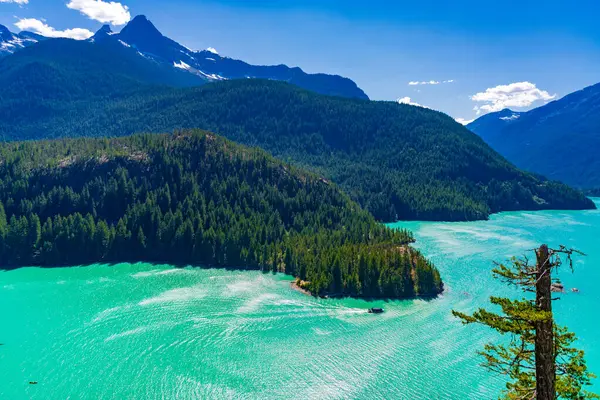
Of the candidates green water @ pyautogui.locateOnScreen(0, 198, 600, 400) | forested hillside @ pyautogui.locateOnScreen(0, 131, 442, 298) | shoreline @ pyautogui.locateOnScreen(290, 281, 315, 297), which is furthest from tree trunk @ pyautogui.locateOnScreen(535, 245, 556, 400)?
shoreline @ pyautogui.locateOnScreen(290, 281, 315, 297)

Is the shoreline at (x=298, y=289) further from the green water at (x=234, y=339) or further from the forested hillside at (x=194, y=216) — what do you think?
the green water at (x=234, y=339)

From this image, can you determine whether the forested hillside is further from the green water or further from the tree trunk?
the tree trunk

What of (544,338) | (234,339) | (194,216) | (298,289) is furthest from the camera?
(194,216)

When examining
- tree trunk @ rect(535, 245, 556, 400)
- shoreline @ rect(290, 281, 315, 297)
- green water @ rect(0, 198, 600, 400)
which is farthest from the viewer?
shoreline @ rect(290, 281, 315, 297)

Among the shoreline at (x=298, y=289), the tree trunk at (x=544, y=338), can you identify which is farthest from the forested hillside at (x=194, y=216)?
the tree trunk at (x=544, y=338)

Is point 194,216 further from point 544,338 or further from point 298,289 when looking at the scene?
point 544,338

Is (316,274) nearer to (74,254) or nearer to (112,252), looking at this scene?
(112,252)

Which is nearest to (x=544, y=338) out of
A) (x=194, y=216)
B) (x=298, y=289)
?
(x=298, y=289)

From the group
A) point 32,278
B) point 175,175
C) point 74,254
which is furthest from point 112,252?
point 175,175
